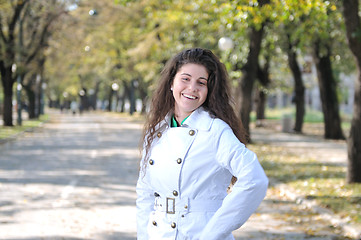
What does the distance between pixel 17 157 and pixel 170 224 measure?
15.1 m

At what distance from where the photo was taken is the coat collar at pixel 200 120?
2555 millimetres

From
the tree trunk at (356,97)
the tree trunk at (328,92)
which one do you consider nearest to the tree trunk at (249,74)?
the tree trunk at (328,92)

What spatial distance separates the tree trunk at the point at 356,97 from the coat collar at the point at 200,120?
8.74m

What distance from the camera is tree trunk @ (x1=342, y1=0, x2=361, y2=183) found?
10844 millimetres

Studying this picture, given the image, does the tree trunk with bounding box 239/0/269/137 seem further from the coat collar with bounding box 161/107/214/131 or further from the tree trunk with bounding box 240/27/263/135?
the coat collar with bounding box 161/107/214/131

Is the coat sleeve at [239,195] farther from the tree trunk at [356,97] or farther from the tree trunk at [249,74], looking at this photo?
the tree trunk at [249,74]

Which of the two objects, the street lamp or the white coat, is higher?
the street lamp

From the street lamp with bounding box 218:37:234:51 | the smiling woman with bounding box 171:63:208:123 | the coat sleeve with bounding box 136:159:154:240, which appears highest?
the street lamp with bounding box 218:37:234:51

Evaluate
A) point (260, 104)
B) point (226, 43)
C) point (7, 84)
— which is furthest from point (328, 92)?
point (7, 84)

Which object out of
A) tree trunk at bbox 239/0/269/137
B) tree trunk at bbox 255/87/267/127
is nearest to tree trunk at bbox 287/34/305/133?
tree trunk at bbox 255/87/267/127

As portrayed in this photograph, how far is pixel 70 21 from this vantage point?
33688 mm

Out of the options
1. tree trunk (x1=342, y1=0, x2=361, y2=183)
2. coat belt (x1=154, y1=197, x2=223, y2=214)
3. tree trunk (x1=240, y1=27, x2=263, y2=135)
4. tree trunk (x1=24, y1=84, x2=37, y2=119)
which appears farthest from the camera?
tree trunk (x1=24, y1=84, x2=37, y2=119)

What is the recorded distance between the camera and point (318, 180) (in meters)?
12.1

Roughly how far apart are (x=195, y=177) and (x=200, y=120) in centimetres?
26
